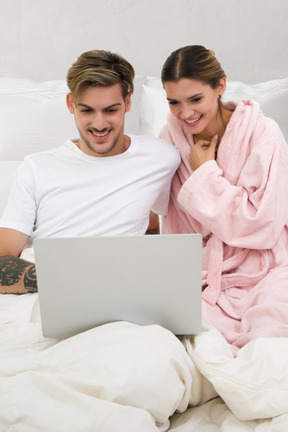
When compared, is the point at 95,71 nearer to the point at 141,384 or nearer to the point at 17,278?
the point at 17,278

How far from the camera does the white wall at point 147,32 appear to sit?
7.79ft

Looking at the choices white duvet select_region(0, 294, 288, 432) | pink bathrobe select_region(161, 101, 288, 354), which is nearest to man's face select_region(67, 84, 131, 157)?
pink bathrobe select_region(161, 101, 288, 354)

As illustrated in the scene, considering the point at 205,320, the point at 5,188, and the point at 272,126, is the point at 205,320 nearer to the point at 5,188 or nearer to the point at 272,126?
the point at 272,126

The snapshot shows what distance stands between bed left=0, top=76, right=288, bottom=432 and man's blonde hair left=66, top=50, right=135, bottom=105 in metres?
0.70

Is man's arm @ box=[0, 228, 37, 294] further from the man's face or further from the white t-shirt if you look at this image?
the man's face

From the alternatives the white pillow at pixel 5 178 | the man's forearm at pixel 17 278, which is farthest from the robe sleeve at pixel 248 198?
the white pillow at pixel 5 178

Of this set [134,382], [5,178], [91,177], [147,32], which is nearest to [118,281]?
[134,382]

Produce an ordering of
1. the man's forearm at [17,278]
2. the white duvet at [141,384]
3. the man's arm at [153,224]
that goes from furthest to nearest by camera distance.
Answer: the man's arm at [153,224], the man's forearm at [17,278], the white duvet at [141,384]

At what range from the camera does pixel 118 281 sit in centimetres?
97

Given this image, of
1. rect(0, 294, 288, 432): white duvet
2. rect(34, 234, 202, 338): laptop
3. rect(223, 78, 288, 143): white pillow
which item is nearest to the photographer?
rect(0, 294, 288, 432): white duvet

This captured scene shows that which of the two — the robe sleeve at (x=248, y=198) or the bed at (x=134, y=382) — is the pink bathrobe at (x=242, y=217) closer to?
the robe sleeve at (x=248, y=198)

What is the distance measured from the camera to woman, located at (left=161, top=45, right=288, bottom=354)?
1350mm

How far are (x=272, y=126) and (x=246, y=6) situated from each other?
1218mm

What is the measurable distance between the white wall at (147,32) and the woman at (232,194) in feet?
3.38
